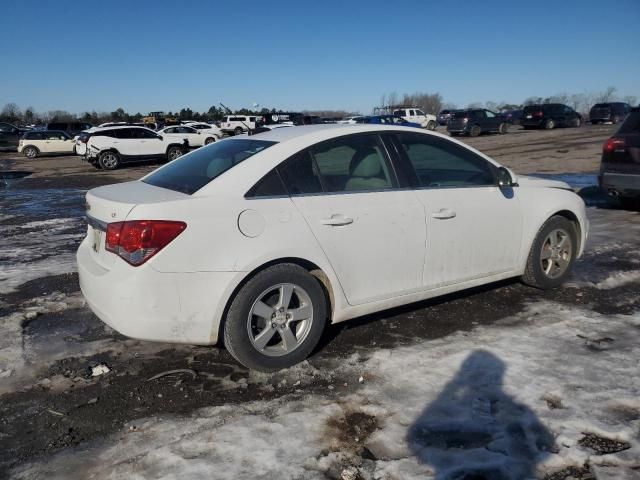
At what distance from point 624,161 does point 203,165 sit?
6.92 m

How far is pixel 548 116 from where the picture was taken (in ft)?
121

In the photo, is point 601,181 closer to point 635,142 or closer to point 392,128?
point 635,142

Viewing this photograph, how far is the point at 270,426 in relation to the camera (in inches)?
116

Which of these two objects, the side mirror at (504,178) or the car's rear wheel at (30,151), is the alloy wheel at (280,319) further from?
the car's rear wheel at (30,151)

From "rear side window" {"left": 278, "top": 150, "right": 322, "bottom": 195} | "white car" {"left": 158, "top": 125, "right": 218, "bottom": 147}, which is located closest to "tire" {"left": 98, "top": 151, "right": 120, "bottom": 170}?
"white car" {"left": 158, "top": 125, "right": 218, "bottom": 147}

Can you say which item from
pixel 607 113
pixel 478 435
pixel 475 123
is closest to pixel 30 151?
pixel 475 123

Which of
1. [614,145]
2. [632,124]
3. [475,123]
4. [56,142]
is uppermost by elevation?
[475,123]

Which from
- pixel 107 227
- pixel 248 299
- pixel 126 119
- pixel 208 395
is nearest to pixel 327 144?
pixel 248 299

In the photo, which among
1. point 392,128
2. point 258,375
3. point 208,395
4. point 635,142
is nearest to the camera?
point 208,395

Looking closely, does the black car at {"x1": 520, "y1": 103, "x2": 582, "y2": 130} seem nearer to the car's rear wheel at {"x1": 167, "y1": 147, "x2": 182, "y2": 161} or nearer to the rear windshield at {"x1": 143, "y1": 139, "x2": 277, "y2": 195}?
the car's rear wheel at {"x1": 167, "y1": 147, "x2": 182, "y2": 161}

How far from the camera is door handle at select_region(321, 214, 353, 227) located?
142 inches

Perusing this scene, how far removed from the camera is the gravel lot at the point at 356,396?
2629 mm

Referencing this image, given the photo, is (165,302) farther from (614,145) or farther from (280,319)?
(614,145)

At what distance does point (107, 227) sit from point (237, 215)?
32.3 inches
